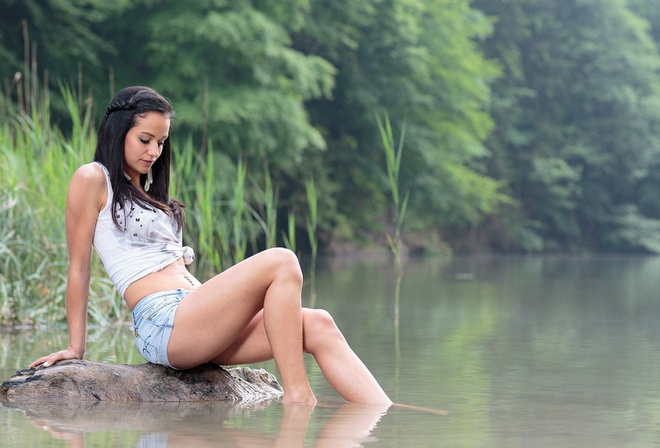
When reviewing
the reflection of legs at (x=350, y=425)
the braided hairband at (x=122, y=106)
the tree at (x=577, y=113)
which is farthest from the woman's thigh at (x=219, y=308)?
the tree at (x=577, y=113)

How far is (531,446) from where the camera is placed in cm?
312

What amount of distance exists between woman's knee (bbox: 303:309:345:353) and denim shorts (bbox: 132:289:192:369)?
427 mm

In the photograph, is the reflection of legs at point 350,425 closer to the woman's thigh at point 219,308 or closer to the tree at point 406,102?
the woman's thigh at point 219,308

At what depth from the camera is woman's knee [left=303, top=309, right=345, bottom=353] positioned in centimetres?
387

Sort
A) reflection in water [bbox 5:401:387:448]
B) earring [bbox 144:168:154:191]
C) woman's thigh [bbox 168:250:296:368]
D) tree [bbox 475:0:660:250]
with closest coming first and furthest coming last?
reflection in water [bbox 5:401:387:448] → woman's thigh [bbox 168:250:296:368] → earring [bbox 144:168:154:191] → tree [bbox 475:0:660:250]

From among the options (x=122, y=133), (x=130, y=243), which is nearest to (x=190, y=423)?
(x=130, y=243)

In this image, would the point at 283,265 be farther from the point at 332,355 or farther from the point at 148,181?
the point at 148,181

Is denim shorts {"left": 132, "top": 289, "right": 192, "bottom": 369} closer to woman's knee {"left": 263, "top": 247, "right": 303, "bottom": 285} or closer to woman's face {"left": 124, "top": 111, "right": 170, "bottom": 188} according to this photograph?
woman's knee {"left": 263, "top": 247, "right": 303, "bottom": 285}

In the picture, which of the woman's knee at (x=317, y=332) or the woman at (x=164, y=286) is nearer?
the woman at (x=164, y=286)

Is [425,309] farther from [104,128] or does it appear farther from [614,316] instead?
[104,128]

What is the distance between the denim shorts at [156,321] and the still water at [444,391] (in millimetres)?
187

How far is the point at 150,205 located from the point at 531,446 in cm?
158

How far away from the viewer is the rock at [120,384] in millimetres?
3760

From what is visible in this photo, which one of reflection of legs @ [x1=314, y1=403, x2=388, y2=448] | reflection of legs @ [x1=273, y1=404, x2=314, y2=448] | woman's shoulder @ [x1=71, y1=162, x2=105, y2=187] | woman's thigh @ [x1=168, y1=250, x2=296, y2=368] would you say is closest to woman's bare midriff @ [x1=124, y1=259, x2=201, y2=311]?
woman's thigh @ [x1=168, y1=250, x2=296, y2=368]
